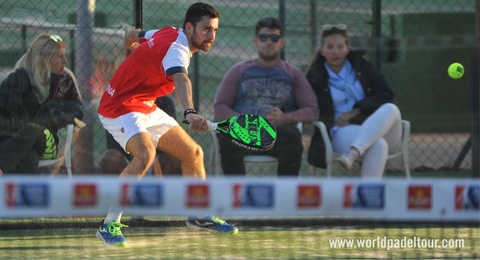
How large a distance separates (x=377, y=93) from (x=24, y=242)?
292 centimetres

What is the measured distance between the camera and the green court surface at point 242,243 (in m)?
4.83

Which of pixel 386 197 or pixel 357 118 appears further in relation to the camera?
pixel 357 118

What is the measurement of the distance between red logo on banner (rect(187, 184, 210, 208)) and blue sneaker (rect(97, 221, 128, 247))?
78.6 inches

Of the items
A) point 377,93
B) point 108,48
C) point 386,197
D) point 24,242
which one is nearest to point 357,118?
point 377,93

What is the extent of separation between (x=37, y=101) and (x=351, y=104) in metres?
2.39

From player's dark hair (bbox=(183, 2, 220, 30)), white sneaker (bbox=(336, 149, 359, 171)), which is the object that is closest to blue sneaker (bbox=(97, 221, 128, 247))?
player's dark hair (bbox=(183, 2, 220, 30))

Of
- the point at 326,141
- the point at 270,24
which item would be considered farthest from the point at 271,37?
the point at 326,141

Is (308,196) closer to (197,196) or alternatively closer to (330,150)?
(197,196)

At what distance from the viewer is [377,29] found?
305 inches

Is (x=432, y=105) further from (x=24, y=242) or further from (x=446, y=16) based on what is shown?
(x=24, y=242)

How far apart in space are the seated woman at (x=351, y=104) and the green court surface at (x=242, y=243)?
2.05ft

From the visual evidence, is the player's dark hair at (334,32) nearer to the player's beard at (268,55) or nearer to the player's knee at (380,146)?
the player's beard at (268,55)

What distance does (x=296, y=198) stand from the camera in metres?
3.01

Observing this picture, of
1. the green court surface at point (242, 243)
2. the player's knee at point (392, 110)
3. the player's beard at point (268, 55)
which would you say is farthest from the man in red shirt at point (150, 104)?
the player's knee at point (392, 110)
